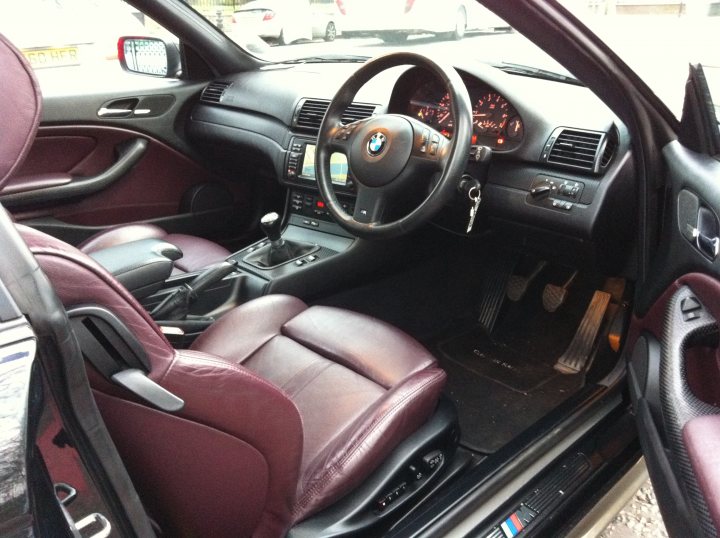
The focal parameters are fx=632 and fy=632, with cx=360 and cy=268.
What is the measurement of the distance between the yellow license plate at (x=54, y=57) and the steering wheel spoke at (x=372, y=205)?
5.49ft

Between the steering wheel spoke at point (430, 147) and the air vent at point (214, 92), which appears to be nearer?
the steering wheel spoke at point (430, 147)

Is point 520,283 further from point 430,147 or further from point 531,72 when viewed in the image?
point 430,147

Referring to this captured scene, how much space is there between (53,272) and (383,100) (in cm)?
155

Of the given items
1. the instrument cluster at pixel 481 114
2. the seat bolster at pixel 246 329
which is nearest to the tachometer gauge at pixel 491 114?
the instrument cluster at pixel 481 114

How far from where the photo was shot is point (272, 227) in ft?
6.83

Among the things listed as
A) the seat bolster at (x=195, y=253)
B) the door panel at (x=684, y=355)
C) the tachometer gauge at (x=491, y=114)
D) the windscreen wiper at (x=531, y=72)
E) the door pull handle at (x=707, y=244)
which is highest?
the windscreen wiper at (x=531, y=72)

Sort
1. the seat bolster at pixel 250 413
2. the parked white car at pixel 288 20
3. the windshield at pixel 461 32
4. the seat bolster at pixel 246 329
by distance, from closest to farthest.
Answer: the seat bolster at pixel 250 413 < the windshield at pixel 461 32 < the seat bolster at pixel 246 329 < the parked white car at pixel 288 20

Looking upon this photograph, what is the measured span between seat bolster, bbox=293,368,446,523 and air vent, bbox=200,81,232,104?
1.72 metres

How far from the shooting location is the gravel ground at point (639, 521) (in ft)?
4.88

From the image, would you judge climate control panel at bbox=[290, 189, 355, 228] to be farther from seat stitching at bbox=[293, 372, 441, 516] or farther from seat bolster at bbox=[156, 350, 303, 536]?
seat bolster at bbox=[156, 350, 303, 536]

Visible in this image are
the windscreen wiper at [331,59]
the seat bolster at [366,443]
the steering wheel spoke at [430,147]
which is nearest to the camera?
the seat bolster at [366,443]

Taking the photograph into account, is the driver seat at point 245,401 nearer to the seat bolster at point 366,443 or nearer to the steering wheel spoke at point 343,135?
the seat bolster at point 366,443

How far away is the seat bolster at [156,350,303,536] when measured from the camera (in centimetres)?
80

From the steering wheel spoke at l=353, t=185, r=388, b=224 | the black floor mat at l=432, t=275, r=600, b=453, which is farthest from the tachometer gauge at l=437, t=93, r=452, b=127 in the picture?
the black floor mat at l=432, t=275, r=600, b=453
